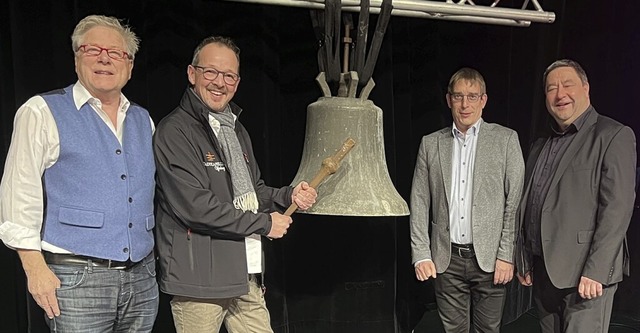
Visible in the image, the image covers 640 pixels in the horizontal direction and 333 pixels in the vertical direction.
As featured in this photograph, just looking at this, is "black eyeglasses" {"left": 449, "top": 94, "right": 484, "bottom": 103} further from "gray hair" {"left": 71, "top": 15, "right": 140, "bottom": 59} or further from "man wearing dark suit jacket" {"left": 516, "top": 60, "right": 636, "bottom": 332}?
"gray hair" {"left": 71, "top": 15, "right": 140, "bottom": 59}

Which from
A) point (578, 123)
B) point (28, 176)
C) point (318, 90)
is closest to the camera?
point (28, 176)

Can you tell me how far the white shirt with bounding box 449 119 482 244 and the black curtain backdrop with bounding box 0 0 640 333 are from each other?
0.84 metres

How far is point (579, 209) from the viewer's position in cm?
194

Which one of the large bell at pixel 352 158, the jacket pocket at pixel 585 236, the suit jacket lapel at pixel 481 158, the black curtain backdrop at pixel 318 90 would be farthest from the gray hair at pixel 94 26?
the jacket pocket at pixel 585 236

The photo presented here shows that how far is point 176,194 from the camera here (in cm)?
161

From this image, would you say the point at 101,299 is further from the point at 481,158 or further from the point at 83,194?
the point at 481,158

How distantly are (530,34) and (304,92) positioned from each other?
141 cm

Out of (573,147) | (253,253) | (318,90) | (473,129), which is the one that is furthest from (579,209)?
(318,90)

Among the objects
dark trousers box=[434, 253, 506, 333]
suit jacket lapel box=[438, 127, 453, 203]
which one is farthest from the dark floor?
suit jacket lapel box=[438, 127, 453, 203]

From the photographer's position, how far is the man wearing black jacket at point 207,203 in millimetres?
1606

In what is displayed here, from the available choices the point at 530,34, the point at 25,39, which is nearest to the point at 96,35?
the point at 25,39

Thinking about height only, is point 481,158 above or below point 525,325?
above

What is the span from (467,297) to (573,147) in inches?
26.6

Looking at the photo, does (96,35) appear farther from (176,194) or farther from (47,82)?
(47,82)
